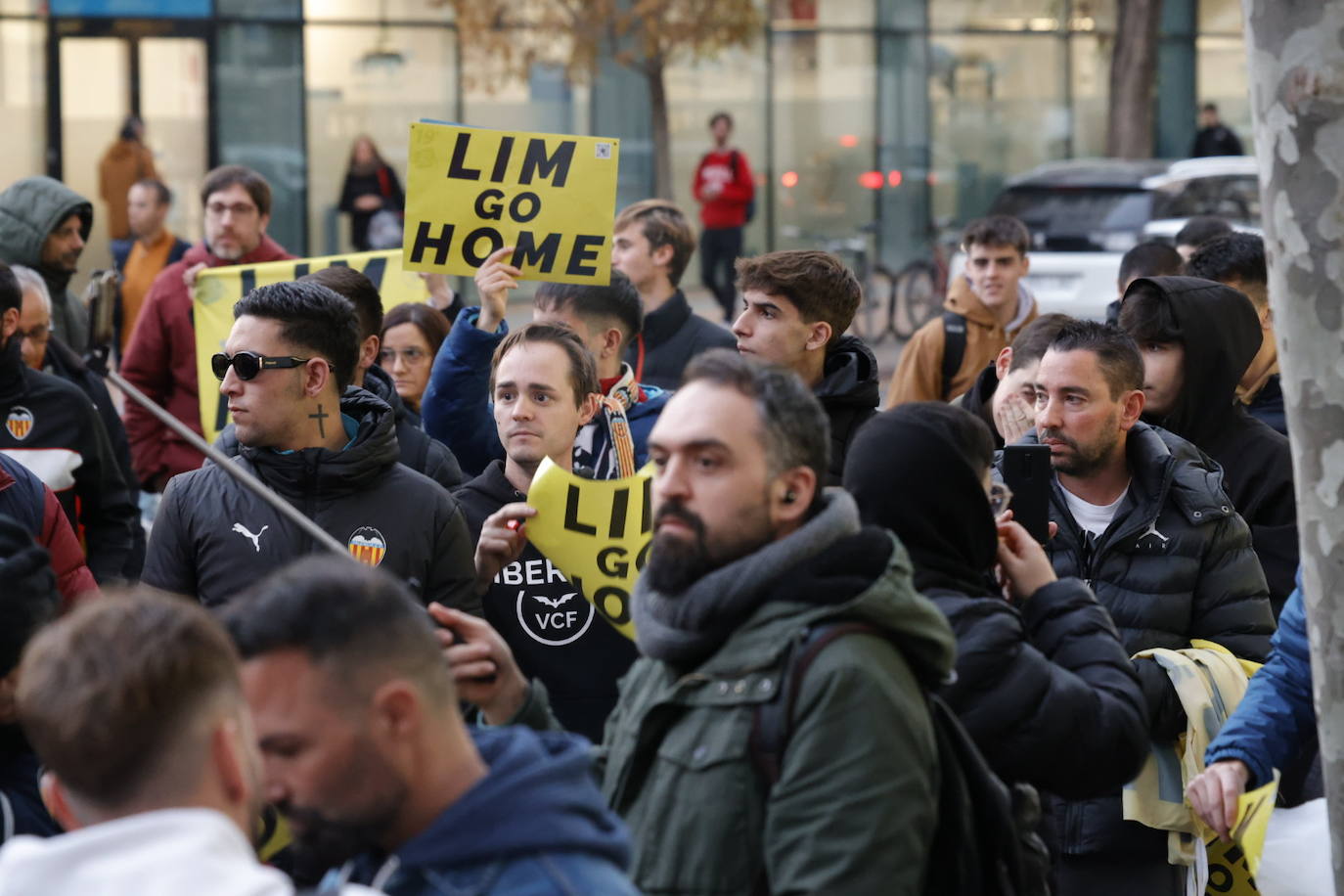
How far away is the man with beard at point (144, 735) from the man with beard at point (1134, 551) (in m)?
2.53

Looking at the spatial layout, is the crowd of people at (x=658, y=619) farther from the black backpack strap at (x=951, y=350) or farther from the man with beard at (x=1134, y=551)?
the black backpack strap at (x=951, y=350)

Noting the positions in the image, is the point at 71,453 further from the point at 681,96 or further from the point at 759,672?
the point at 681,96

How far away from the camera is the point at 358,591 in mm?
2566

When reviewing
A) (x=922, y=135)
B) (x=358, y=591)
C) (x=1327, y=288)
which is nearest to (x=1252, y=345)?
(x=1327, y=288)

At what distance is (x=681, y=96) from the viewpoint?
24.9 m

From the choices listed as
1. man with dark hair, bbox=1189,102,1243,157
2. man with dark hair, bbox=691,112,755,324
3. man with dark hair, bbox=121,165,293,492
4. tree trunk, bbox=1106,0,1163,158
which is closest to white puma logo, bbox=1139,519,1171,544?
man with dark hair, bbox=121,165,293,492

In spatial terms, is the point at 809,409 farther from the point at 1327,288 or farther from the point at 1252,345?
the point at 1252,345

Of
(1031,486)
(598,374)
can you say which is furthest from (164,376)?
(1031,486)

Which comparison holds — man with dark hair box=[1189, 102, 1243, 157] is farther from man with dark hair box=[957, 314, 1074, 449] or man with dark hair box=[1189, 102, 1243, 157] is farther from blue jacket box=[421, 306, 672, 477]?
blue jacket box=[421, 306, 672, 477]

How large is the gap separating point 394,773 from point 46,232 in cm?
600

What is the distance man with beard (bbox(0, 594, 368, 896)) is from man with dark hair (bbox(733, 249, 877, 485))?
366cm

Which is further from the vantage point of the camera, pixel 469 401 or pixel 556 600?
pixel 469 401

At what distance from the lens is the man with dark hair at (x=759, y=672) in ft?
9.45

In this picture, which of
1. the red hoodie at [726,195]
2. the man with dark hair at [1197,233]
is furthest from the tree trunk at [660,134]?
the man with dark hair at [1197,233]
